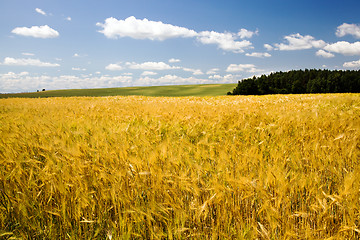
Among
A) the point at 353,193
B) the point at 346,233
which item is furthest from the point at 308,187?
the point at 346,233

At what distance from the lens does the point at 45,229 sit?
4.33 feet

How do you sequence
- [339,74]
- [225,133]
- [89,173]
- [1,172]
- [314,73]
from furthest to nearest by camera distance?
[314,73] < [339,74] < [225,133] < [1,172] < [89,173]

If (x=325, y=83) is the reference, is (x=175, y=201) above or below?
below

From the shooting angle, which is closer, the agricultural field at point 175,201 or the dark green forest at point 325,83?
the agricultural field at point 175,201

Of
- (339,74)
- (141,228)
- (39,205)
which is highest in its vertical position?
(339,74)

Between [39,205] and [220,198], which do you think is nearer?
[220,198]

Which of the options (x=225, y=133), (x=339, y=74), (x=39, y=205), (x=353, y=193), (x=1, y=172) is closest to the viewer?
(x=353, y=193)

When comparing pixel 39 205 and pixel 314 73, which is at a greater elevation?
pixel 314 73

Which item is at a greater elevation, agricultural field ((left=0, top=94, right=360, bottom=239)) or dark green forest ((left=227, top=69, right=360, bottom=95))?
dark green forest ((left=227, top=69, right=360, bottom=95))

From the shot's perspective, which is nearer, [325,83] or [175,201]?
[175,201]

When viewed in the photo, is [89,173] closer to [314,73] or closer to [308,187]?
[308,187]

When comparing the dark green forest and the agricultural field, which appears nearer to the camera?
the agricultural field

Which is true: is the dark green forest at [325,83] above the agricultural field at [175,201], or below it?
above

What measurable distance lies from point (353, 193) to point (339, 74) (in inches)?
2941
